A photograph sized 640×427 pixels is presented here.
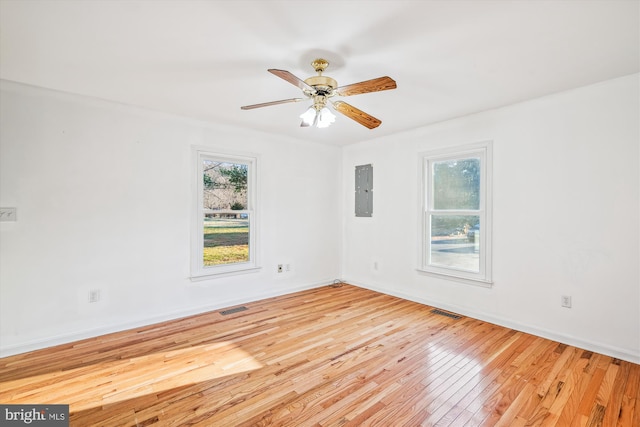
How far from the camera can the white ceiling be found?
1.74 meters

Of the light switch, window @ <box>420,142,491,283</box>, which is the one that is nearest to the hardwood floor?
window @ <box>420,142,491,283</box>

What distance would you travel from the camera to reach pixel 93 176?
308 centimetres

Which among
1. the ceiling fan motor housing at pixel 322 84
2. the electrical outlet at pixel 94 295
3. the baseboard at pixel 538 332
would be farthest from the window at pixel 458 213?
the electrical outlet at pixel 94 295

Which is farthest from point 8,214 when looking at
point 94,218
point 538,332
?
point 538,332

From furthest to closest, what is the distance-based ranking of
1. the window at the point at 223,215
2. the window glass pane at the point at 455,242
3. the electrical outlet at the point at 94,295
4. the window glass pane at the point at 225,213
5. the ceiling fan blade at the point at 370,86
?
1. the window glass pane at the point at 225,213
2. the window at the point at 223,215
3. the window glass pane at the point at 455,242
4. the electrical outlet at the point at 94,295
5. the ceiling fan blade at the point at 370,86

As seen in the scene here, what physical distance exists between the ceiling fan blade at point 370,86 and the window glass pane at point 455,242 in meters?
2.30

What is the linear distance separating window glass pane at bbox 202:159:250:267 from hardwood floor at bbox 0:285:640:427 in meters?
1.04

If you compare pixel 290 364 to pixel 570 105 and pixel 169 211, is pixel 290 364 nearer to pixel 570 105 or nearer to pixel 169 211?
pixel 169 211

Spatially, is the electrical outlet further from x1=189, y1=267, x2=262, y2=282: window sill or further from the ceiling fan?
the ceiling fan

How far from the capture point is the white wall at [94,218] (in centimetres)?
273

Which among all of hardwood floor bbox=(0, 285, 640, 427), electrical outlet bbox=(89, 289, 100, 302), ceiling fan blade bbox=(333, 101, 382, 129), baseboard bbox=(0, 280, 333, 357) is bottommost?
hardwood floor bbox=(0, 285, 640, 427)


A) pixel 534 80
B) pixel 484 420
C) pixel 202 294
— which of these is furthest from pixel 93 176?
pixel 534 80

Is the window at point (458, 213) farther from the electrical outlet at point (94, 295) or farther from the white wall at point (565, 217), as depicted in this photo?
the electrical outlet at point (94, 295)

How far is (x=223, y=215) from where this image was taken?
405cm
